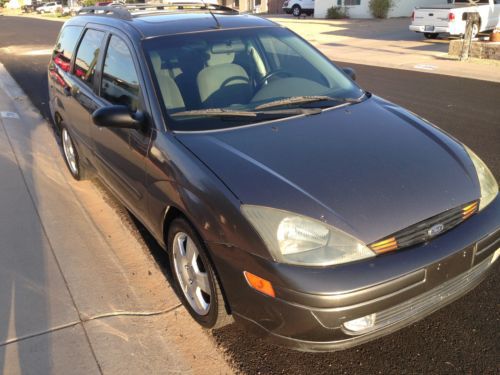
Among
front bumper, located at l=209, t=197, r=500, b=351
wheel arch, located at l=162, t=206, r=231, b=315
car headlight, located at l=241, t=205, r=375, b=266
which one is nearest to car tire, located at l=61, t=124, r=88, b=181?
wheel arch, located at l=162, t=206, r=231, b=315

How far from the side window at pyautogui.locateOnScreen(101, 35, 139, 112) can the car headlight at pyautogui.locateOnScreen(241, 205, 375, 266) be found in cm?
146

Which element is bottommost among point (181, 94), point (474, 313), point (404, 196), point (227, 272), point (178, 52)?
point (474, 313)

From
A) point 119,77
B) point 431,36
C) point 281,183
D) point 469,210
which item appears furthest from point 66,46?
point 431,36

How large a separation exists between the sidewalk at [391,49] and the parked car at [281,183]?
846 cm

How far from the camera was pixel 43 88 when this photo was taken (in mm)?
10031

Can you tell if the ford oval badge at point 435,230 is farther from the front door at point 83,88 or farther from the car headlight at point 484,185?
A: the front door at point 83,88

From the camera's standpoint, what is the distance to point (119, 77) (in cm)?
350

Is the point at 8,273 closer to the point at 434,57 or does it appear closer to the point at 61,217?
the point at 61,217

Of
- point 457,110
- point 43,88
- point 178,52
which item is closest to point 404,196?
point 178,52

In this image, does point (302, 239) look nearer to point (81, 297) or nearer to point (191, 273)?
point (191, 273)

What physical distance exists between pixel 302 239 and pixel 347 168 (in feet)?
1.74

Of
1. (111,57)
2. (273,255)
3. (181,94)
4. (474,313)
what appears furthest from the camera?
(111,57)

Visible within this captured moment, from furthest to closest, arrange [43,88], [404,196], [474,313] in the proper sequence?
1. [43,88]
2. [474,313]
3. [404,196]

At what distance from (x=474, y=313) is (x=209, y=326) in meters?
1.59
